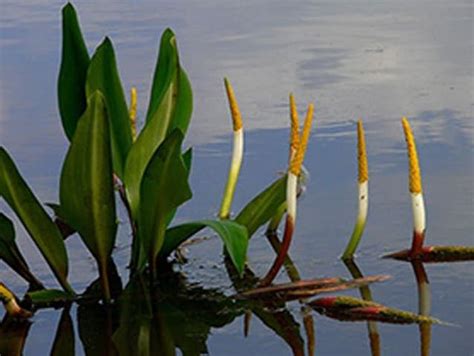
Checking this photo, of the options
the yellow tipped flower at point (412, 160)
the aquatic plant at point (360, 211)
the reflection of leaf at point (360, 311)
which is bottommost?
the reflection of leaf at point (360, 311)

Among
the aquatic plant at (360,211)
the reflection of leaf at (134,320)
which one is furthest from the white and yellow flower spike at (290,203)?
the reflection of leaf at (134,320)

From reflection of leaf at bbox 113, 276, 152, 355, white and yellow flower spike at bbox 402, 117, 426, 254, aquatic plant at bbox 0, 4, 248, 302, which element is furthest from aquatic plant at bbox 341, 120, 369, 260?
reflection of leaf at bbox 113, 276, 152, 355

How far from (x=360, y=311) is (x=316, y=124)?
2083 millimetres

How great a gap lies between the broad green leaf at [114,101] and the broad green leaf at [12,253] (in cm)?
35

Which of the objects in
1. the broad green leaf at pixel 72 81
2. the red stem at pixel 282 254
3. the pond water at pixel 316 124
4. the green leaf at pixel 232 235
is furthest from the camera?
the broad green leaf at pixel 72 81

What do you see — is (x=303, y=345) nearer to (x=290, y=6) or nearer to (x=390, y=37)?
(x=390, y=37)

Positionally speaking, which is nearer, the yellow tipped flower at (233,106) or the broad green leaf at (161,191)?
the broad green leaf at (161,191)

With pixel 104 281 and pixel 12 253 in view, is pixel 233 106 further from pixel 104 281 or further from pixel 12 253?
pixel 12 253

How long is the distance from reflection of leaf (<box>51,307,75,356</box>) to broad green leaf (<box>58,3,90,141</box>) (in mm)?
578

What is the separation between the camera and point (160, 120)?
325 centimetres

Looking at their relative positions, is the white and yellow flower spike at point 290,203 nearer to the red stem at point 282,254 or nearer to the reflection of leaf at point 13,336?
the red stem at point 282,254

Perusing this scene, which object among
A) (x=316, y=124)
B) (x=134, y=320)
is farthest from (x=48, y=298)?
(x=316, y=124)

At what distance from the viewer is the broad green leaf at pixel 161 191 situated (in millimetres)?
3035

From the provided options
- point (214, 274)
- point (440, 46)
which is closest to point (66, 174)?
point (214, 274)
